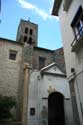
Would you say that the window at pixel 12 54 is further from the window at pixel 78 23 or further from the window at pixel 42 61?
the window at pixel 78 23

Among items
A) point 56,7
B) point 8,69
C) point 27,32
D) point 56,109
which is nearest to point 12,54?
point 8,69

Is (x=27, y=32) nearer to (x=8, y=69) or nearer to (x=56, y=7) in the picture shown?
(x=8, y=69)

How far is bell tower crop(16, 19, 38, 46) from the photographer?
73.5ft

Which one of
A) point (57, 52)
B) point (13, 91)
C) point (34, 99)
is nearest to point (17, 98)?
point (13, 91)

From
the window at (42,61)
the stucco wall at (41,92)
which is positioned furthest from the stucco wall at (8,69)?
the window at (42,61)

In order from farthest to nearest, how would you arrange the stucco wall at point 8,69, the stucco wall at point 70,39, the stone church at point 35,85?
the stucco wall at point 8,69 → the stone church at point 35,85 → the stucco wall at point 70,39

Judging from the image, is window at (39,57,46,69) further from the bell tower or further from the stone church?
the bell tower

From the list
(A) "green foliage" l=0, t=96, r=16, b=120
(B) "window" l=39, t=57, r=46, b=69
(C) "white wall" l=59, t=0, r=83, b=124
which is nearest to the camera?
(C) "white wall" l=59, t=0, r=83, b=124

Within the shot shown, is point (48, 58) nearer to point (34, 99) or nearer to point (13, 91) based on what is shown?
point (13, 91)

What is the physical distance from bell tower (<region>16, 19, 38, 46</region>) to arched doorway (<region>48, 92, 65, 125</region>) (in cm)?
1306

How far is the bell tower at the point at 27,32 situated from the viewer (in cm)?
2241

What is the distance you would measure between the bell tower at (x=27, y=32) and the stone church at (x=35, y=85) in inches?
282

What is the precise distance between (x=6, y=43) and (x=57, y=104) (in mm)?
8467

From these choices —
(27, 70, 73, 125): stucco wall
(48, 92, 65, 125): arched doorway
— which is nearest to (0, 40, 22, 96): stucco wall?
(27, 70, 73, 125): stucco wall
